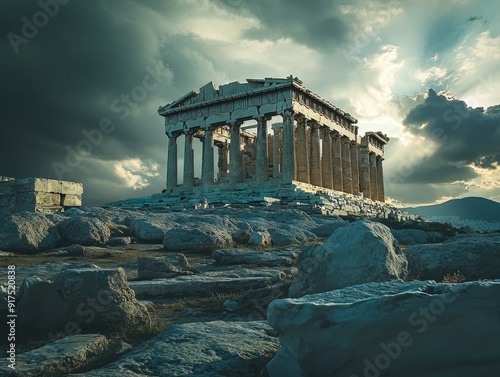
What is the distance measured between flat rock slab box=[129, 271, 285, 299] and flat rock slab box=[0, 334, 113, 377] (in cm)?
273

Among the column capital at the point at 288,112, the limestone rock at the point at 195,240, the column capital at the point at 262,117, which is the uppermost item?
the column capital at the point at 262,117

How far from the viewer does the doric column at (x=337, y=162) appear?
137ft

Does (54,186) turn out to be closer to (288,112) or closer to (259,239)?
(259,239)

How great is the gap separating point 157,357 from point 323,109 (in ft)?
128

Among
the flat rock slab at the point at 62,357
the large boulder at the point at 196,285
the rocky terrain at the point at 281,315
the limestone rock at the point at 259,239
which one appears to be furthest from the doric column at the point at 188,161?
the flat rock slab at the point at 62,357

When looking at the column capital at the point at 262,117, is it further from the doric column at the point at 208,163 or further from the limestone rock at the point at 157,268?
the limestone rock at the point at 157,268

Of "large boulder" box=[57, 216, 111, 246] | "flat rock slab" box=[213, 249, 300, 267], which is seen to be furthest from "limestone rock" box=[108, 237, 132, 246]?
"flat rock slab" box=[213, 249, 300, 267]

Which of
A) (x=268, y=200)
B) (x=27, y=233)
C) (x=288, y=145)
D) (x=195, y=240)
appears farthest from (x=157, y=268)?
(x=288, y=145)

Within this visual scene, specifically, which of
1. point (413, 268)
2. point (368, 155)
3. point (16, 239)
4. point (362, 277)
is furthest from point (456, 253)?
point (368, 155)

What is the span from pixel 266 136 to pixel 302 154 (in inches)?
137

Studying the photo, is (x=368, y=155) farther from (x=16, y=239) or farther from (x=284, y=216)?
(x=16, y=239)

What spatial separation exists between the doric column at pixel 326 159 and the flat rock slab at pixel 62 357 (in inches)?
1488

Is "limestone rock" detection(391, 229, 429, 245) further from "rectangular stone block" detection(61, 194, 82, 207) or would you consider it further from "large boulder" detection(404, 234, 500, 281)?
"rectangular stone block" detection(61, 194, 82, 207)

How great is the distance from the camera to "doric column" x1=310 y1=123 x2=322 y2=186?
128 feet
